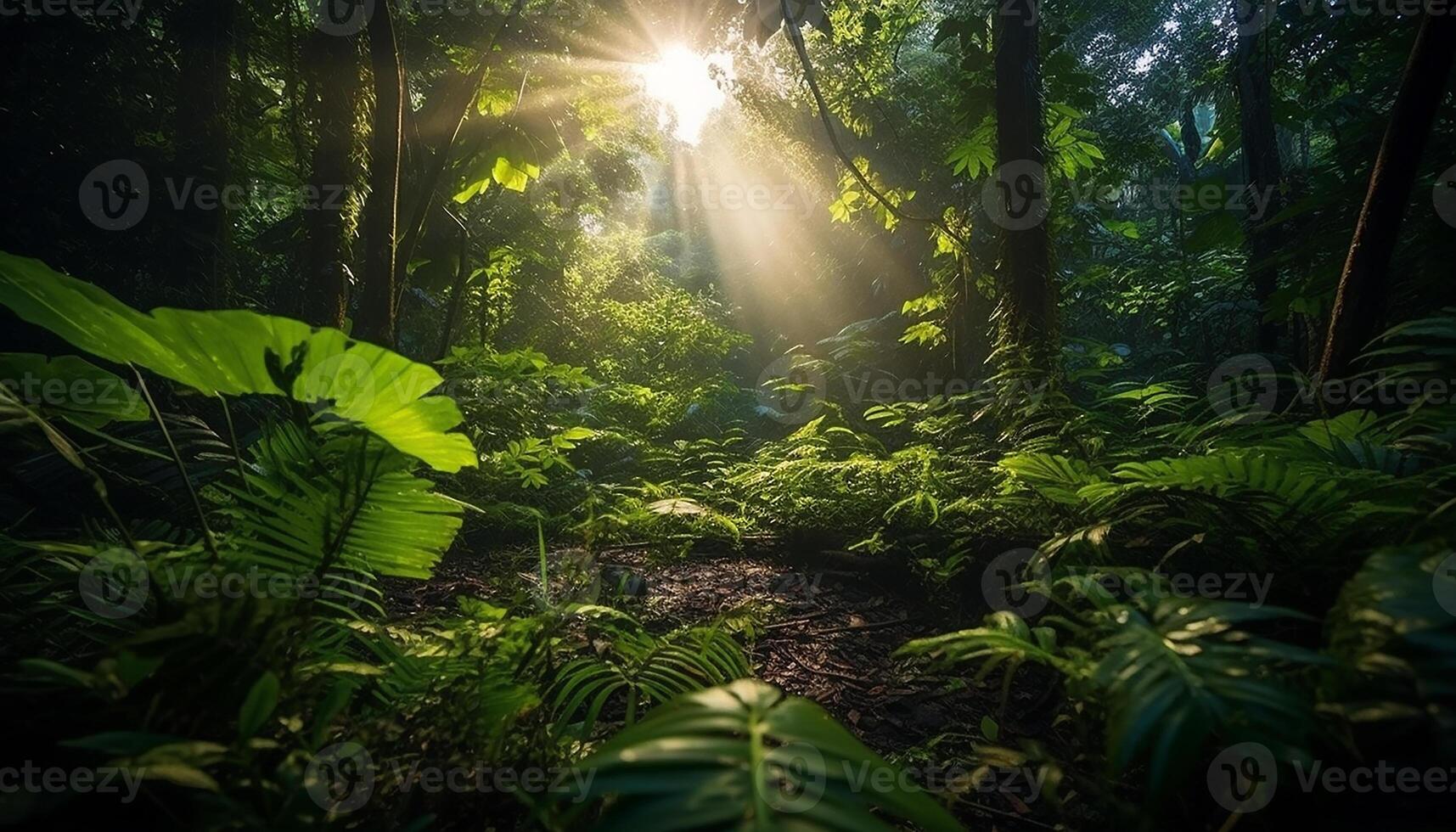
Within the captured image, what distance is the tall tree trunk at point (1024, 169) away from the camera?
3.40m

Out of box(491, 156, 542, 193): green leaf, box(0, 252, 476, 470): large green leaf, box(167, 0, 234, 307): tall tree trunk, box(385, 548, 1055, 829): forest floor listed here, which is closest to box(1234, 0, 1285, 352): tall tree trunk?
box(385, 548, 1055, 829): forest floor

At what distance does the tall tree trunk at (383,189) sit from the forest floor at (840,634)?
154 cm

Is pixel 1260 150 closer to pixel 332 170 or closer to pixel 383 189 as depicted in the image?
pixel 383 189

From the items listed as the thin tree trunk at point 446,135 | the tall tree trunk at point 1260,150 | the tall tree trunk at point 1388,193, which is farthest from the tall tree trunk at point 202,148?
the tall tree trunk at point 1260,150

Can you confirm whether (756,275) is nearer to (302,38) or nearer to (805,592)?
(302,38)

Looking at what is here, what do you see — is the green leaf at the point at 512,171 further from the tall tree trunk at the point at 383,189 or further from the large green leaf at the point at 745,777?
the large green leaf at the point at 745,777

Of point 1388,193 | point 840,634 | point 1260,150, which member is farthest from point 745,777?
point 1260,150

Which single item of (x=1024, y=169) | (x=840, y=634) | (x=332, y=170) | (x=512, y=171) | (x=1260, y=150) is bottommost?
(x=840, y=634)

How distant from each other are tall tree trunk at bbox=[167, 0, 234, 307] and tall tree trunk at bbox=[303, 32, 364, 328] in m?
2.50

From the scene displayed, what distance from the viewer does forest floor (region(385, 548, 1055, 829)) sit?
1671mm

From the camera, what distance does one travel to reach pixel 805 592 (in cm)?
296

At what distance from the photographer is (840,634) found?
2498mm

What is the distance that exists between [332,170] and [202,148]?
10.4ft

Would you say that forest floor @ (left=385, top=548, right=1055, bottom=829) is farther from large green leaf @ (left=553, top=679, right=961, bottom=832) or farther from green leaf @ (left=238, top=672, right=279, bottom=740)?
green leaf @ (left=238, top=672, right=279, bottom=740)
